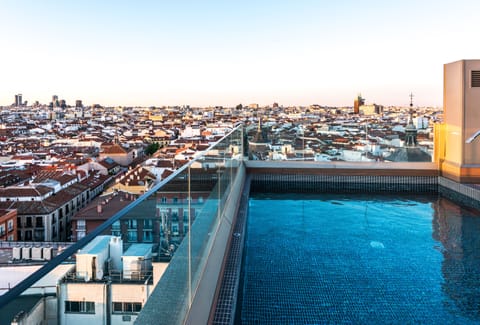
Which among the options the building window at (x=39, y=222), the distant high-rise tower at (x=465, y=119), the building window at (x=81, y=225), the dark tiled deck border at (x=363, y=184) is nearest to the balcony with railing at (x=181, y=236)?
the dark tiled deck border at (x=363, y=184)

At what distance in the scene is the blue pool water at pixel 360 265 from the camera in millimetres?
2975

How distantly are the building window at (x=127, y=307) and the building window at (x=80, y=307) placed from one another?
68 millimetres

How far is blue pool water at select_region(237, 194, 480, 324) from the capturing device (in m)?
2.97

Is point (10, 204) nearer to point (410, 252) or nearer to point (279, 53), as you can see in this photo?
point (279, 53)

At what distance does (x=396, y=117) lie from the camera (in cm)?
891

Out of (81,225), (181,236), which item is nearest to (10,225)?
(81,225)

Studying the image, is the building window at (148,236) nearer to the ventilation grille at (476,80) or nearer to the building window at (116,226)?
the building window at (116,226)

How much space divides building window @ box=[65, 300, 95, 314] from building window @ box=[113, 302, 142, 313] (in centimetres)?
7

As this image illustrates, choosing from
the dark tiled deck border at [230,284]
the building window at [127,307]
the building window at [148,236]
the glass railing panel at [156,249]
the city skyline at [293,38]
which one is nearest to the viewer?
the glass railing panel at [156,249]

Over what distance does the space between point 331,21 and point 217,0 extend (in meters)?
4.67

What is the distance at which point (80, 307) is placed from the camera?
3.22 feet

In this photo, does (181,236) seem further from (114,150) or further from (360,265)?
(114,150)

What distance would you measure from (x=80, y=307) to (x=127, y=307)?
19 cm

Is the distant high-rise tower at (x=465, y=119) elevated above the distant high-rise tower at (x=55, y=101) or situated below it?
below
